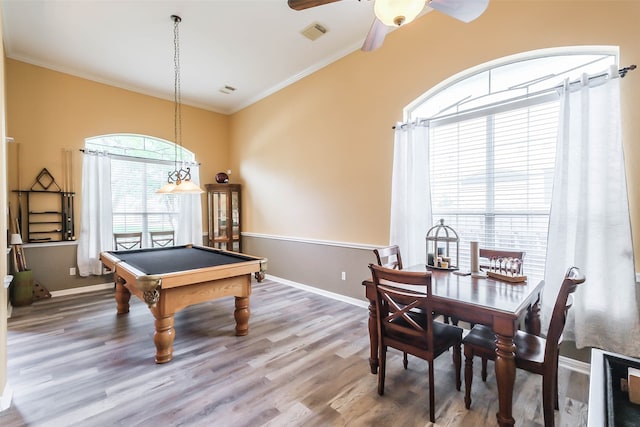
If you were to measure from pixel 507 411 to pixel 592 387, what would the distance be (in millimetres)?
1060

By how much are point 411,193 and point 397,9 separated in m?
2.02

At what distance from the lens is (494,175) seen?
2.91 meters

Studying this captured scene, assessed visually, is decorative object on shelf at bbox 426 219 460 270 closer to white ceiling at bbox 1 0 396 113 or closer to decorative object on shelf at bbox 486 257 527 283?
decorative object on shelf at bbox 486 257 527 283

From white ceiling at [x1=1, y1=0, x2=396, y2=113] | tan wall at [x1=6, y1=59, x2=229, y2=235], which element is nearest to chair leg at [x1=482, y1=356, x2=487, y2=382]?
white ceiling at [x1=1, y1=0, x2=396, y2=113]

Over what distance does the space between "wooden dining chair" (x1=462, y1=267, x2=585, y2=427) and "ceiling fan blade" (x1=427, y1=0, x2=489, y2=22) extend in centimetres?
170

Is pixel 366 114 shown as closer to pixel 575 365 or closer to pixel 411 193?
pixel 411 193

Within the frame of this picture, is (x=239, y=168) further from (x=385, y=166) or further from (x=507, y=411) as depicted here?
(x=507, y=411)

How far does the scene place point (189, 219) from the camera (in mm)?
5648

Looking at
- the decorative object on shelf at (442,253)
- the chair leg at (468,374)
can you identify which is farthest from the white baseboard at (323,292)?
the chair leg at (468,374)

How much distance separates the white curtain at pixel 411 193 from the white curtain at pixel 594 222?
3.75 ft

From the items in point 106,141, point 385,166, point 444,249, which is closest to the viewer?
point 444,249

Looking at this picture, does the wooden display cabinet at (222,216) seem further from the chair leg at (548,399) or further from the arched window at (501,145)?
the chair leg at (548,399)

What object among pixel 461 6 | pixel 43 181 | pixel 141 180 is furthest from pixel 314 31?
pixel 43 181

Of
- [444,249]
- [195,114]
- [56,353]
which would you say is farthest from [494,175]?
[195,114]
